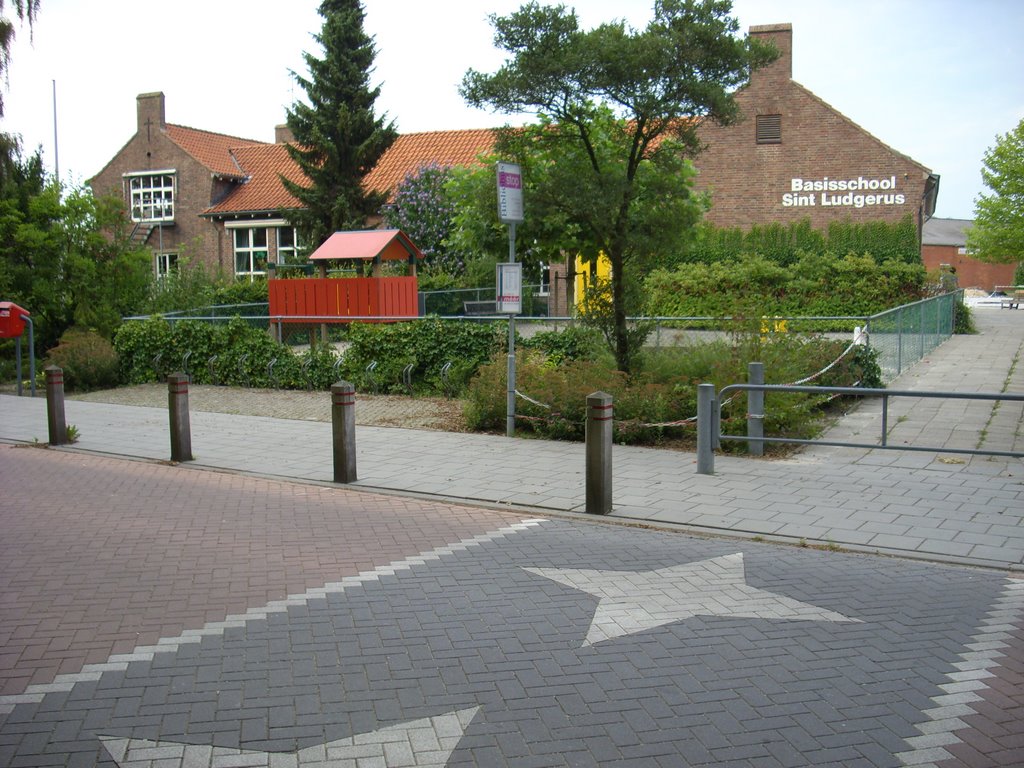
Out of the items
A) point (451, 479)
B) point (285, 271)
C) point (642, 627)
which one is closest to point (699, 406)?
point (451, 479)

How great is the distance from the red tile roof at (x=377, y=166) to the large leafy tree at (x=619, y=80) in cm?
2407

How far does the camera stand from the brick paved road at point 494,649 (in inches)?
153

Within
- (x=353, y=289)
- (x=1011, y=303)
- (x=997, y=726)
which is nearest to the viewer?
(x=997, y=726)

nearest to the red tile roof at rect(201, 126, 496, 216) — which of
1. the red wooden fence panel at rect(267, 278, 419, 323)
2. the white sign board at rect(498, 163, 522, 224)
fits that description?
the red wooden fence panel at rect(267, 278, 419, 323)

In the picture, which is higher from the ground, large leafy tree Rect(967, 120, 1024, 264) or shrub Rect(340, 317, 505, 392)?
large leafy tree Rect(967, 120, 1024, 264)

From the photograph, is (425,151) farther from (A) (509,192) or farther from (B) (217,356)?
(A) (509,192)

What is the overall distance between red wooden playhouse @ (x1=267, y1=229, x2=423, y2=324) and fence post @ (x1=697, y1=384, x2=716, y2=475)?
14089 millimetres

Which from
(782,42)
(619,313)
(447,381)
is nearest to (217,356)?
(447,381)

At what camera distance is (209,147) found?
4341 centimetres

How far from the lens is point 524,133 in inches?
498

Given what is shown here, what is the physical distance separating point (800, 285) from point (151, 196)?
28.6 m

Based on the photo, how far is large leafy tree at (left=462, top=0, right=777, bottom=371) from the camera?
11.5 meters

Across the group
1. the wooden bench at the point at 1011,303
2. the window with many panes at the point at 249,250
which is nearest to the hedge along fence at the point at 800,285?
the window with many panes at the point at 249,250

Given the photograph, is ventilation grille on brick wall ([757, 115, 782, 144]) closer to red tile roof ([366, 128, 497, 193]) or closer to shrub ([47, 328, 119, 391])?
red tile roof ([366, 128, 497, 193])
